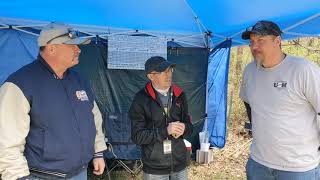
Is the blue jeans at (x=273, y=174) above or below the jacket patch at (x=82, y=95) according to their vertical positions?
below

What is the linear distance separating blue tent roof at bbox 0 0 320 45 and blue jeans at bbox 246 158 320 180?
1354 mm

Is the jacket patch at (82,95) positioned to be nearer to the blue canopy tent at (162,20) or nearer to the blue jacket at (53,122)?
the blue jacket at (53,122)

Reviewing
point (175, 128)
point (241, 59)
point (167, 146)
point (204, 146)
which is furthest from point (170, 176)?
point (241, 59)

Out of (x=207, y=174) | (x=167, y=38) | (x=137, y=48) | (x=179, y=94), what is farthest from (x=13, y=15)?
(x=207, y=174)

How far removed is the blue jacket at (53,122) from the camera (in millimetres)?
2002

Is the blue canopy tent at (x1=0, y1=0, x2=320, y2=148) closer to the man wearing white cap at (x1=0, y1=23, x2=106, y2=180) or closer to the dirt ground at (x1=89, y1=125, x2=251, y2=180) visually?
the dirt ground at (x1=89, y1=125, x2=251, y2=180)

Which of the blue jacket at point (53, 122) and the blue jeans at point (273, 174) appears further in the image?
the blue jeans at point (273, 174)

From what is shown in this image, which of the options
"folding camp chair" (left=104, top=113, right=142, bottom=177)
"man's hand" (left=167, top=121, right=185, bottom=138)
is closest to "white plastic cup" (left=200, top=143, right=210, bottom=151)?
"folding camp chair" (left=104, top=113, right=142, bottom=177)

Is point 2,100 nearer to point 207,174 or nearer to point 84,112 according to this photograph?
point 84,112

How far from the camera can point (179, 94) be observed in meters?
2.89

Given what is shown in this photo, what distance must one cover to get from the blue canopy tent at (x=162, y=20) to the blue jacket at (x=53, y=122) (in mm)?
1801

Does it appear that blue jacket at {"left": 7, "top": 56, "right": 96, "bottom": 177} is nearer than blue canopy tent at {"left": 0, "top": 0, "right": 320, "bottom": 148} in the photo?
Yes

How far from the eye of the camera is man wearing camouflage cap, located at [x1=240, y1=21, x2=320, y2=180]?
7.27ft

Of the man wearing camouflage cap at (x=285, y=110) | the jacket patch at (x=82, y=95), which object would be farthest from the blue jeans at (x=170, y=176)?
the jacket patch at (x=82, y=95)
